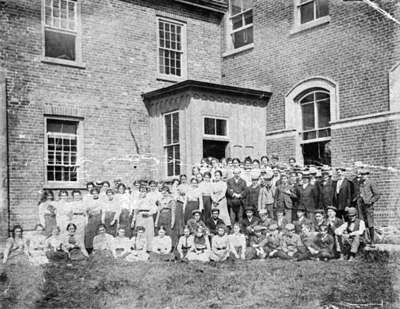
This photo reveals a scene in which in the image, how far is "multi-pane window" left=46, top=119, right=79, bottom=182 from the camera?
45.1ft

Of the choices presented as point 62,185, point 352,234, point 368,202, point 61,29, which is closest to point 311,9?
point 368,202

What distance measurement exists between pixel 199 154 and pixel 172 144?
3.72 feet

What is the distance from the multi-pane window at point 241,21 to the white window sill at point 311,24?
1938 millimetres

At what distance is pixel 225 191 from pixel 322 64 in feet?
14.9

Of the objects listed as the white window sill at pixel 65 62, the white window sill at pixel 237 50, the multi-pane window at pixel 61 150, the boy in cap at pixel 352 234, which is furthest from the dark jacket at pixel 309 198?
the white window sill at pixel 65 62

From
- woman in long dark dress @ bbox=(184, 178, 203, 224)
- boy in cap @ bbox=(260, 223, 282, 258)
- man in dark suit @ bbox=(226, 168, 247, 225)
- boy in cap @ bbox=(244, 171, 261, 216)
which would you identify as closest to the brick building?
woman in long dark dress @ bbox=(184, 178, 203, 224)

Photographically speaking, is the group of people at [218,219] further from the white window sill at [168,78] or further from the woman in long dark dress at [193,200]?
the white window sill at [168,78]

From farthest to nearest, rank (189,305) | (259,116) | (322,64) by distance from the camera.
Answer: (259,116) → (322,64) → (189,305)

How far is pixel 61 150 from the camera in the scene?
13.9m

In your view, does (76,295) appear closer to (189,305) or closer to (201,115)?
(189,305)

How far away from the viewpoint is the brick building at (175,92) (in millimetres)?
12945

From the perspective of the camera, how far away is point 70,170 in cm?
1398

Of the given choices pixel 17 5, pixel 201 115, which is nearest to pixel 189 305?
pixel 201 115

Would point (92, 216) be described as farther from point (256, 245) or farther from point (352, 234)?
point (352, 234)
